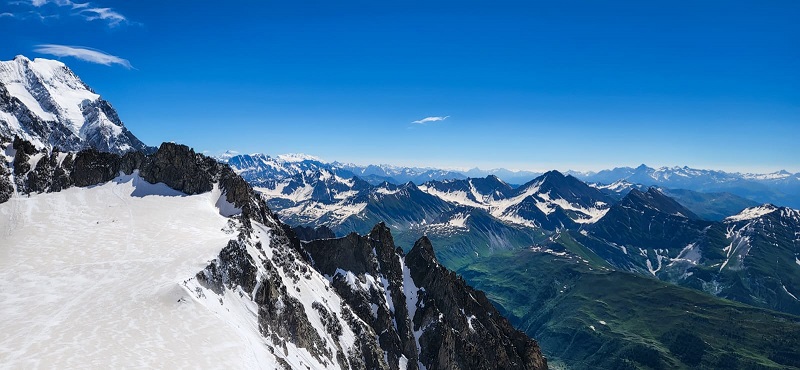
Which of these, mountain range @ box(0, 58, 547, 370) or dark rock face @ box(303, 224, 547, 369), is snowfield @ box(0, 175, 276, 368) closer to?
mountain range @ box(0, 58, 547, 370)

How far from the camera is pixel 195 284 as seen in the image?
217 ft

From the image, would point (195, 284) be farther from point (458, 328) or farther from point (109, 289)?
point (458, 328)

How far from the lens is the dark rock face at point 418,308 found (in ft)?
419

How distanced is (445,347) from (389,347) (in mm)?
17634

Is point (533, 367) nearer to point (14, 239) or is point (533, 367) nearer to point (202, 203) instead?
point (202, 203)

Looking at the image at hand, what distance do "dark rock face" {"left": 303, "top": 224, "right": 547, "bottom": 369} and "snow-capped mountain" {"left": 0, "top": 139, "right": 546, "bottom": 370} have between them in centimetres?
43

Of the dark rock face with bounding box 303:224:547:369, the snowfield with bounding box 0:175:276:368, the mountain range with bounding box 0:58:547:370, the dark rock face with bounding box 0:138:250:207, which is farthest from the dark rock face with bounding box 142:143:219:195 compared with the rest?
the dark rock face with bounding box 303:224:547:369

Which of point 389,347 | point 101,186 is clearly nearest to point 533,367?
point 389,347

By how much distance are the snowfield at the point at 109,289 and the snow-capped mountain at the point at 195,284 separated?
224mm

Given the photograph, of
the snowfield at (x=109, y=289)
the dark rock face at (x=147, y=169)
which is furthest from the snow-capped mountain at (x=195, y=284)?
the dark rock face at (x=147, y=169)

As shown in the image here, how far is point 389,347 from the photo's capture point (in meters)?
123

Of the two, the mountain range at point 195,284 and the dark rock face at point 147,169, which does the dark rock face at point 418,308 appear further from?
the dark rock face at point 147,169

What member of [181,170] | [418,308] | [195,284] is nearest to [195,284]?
[195,284]

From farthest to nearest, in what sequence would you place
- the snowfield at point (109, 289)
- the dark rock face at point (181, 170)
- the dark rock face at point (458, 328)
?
1. the dark rock face at point (458, 328)
2. the dark rock face at point (181, 170)
3. the snowfield at point (109, 289)
